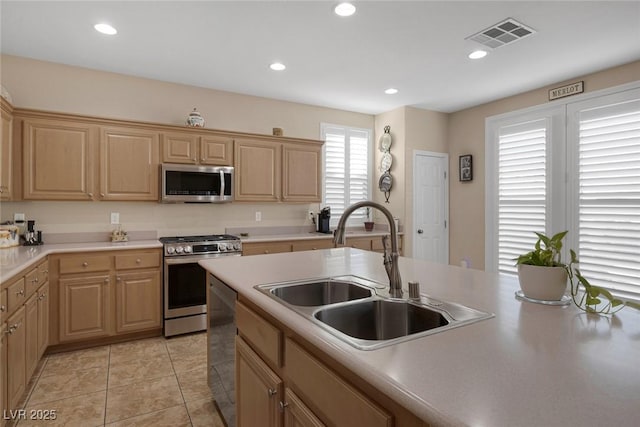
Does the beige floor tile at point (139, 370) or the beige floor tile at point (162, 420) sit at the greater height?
the beige floor tile at point (139, 370)

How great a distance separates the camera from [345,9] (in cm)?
251

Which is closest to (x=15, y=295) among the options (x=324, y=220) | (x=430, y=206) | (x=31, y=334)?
(x=31, y=334)

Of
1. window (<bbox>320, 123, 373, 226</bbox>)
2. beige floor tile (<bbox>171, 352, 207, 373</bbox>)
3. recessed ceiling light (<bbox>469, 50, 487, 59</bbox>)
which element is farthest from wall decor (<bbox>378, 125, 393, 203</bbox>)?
beige floor tile (<bbox>171, 352, 207, 373</bbox>)

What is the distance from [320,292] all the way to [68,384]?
2.15 meters

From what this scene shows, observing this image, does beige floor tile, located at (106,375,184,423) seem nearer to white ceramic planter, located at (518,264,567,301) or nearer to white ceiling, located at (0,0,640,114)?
white ceramic planter, located at (518,264,567,301)

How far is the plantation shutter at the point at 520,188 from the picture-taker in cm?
419

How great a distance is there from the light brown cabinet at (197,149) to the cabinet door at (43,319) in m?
1.57

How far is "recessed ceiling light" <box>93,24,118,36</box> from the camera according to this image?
2748 millimetres

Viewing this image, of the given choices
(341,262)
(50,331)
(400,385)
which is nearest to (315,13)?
(341,262)

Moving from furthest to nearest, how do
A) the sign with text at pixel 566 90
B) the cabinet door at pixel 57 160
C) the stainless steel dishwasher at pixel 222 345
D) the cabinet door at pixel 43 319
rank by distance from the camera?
the sign with text at pixel 566 90, the cabinet door at pixel 57 160, the cabinet door at pixel 43 319, the stainless steel dishwasher at pixel 222 345

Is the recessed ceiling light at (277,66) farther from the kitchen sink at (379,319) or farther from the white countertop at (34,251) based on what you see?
the kitchen sink at (379,319)

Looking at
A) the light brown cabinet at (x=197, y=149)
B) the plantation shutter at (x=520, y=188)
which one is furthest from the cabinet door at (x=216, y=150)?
the plantation shutter at (x=520, y=188)

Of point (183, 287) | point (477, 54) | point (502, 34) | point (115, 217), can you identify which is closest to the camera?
point (502, 34)

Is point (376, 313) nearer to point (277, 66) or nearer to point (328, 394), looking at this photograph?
point (328, 394)
